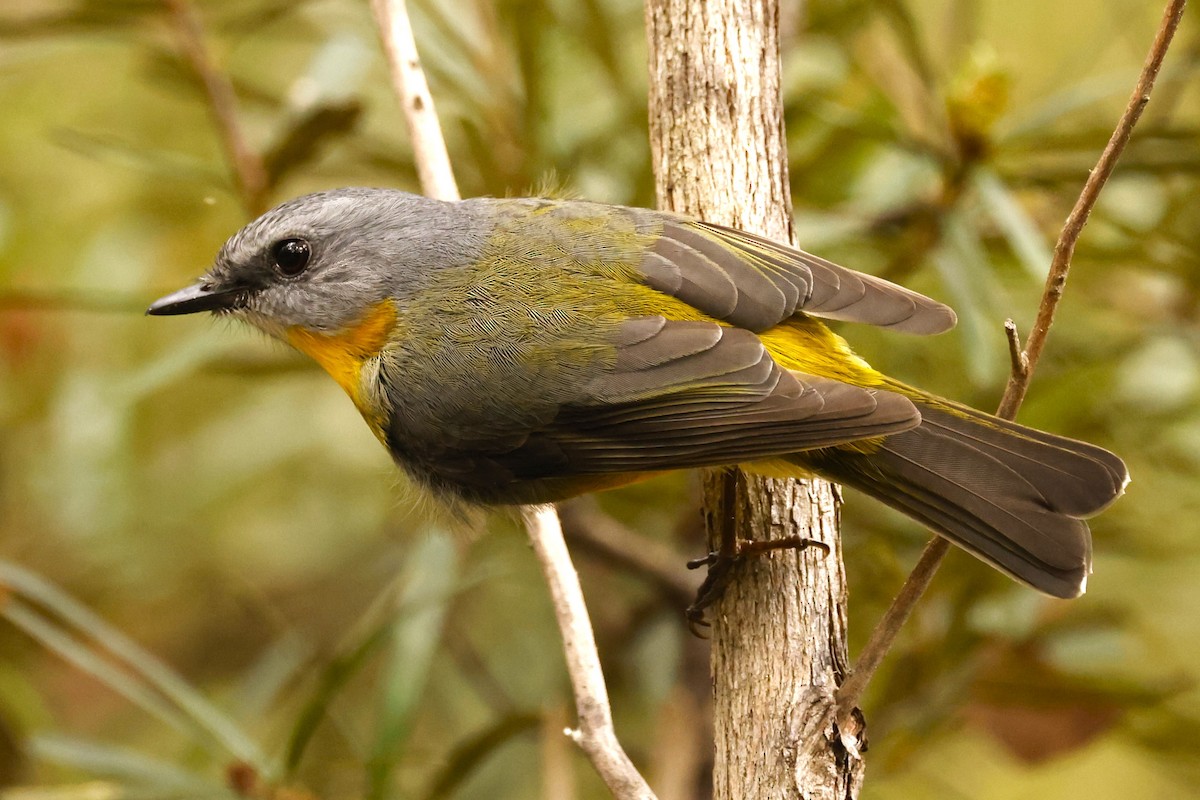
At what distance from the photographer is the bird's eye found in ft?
9.73

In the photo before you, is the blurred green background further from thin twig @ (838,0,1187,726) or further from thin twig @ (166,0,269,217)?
thin twig @ (838,0,1187,726)

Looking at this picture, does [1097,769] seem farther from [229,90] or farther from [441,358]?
[229,90]

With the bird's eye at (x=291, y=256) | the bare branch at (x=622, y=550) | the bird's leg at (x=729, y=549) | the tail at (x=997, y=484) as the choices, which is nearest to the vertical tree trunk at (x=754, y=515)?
the bird's leg at (x=729, y=549)

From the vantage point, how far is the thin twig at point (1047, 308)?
5.90ft

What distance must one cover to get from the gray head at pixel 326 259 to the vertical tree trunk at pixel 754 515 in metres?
0.61

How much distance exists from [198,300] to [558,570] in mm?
1179

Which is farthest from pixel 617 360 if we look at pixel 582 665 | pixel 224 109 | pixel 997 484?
pixel 224 109

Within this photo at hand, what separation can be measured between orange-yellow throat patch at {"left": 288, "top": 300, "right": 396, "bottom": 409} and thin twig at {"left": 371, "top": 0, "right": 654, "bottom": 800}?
322 mm

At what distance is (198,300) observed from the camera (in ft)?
9.81

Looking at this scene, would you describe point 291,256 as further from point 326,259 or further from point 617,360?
point 617,360

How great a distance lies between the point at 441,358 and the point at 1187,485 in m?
2.79

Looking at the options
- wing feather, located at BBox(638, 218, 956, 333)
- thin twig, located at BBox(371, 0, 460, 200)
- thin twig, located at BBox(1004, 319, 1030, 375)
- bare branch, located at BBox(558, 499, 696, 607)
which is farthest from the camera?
bare branch, located at BBox(558, 499, 696, 607)

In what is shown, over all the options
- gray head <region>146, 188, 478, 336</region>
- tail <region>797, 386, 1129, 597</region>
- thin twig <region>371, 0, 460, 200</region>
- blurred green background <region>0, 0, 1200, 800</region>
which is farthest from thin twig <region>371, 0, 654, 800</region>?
tail <region>797, 386, 1129, 597</region>

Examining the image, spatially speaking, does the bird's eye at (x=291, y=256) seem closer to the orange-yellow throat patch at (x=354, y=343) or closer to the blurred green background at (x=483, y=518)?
the orange-yellow throat patch at (x=354, y=343)
